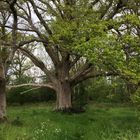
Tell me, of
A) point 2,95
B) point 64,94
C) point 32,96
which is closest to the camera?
point 2,95

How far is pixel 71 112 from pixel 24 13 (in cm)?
943

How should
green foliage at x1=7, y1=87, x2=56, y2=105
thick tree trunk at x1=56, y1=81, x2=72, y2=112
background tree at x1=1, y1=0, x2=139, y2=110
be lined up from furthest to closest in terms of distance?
green foliage at x1=7, y1=87, x2=56, y2=105, thick tree trunk at x1=56, y1=81, x2=72, y2=112, background tree at x1=1, y1=0, x2=139, y2=110

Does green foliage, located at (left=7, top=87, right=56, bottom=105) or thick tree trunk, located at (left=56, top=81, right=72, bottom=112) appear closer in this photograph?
thick tree trunk, located at (left=56, top=81, right=72, bottom=112)

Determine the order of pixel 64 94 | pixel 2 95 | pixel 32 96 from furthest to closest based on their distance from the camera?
pixel 32 96
pixel 64 94
pixel 2 95

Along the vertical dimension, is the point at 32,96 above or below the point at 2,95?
above

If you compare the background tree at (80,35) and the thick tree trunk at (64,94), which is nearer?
the background tree at (80,35)

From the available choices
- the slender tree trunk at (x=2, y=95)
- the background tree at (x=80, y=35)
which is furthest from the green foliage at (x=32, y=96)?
the slender tree trunk at (x=2, y=95)

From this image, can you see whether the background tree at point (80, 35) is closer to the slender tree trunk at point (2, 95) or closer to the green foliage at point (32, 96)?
the slender tree trunk at point (2, 95)

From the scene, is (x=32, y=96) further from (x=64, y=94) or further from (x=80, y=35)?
(x=80, y=35)

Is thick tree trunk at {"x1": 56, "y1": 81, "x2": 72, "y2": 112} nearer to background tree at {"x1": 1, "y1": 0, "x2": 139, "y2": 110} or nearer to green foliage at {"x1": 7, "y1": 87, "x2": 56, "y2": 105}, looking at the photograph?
background tree at {"x1": 1, "y1": 0, "x2": 139, "y2": 110}

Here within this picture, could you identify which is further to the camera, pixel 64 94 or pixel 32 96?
pixel 32 96

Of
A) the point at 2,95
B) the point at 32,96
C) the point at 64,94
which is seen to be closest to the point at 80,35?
the point at 2,95

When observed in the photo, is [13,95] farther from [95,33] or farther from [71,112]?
[95,33]

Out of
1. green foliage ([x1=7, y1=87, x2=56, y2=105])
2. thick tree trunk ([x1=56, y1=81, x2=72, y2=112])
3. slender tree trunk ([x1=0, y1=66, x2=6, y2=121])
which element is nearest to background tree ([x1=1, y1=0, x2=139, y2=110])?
thick tree trunk ([x1=56, y1=81, x2=72, y2=112])
